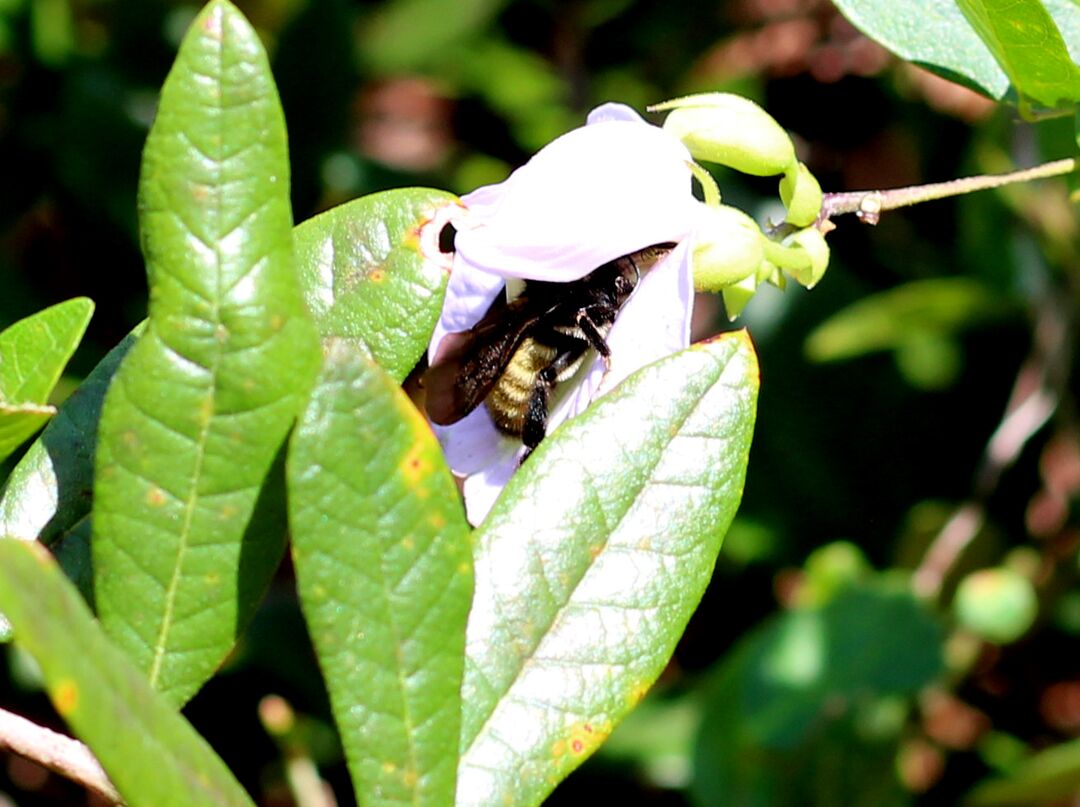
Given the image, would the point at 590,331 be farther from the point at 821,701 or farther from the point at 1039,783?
the point at 1039,783

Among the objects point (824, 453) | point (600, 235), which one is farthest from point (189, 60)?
point (824, 453)

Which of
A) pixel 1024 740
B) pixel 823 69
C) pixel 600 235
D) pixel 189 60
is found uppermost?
pixel 189 60

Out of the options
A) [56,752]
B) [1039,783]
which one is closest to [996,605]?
[1039,783]

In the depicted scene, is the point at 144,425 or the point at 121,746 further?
the point at 144,425

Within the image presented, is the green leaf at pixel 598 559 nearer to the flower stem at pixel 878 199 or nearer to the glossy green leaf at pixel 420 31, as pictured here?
the flower stem at pixel 878 199

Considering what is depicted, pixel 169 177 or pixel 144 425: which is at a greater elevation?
pixel 169 177

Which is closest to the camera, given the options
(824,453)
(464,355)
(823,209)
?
(823,209)

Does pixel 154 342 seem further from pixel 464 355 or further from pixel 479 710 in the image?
pixel 464 355

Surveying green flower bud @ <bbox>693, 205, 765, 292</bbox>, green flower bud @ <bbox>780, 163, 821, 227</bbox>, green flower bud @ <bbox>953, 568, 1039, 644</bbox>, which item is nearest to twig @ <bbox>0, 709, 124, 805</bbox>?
green flower bud @ <bbox>693, 205, 765, 292</bbox>
